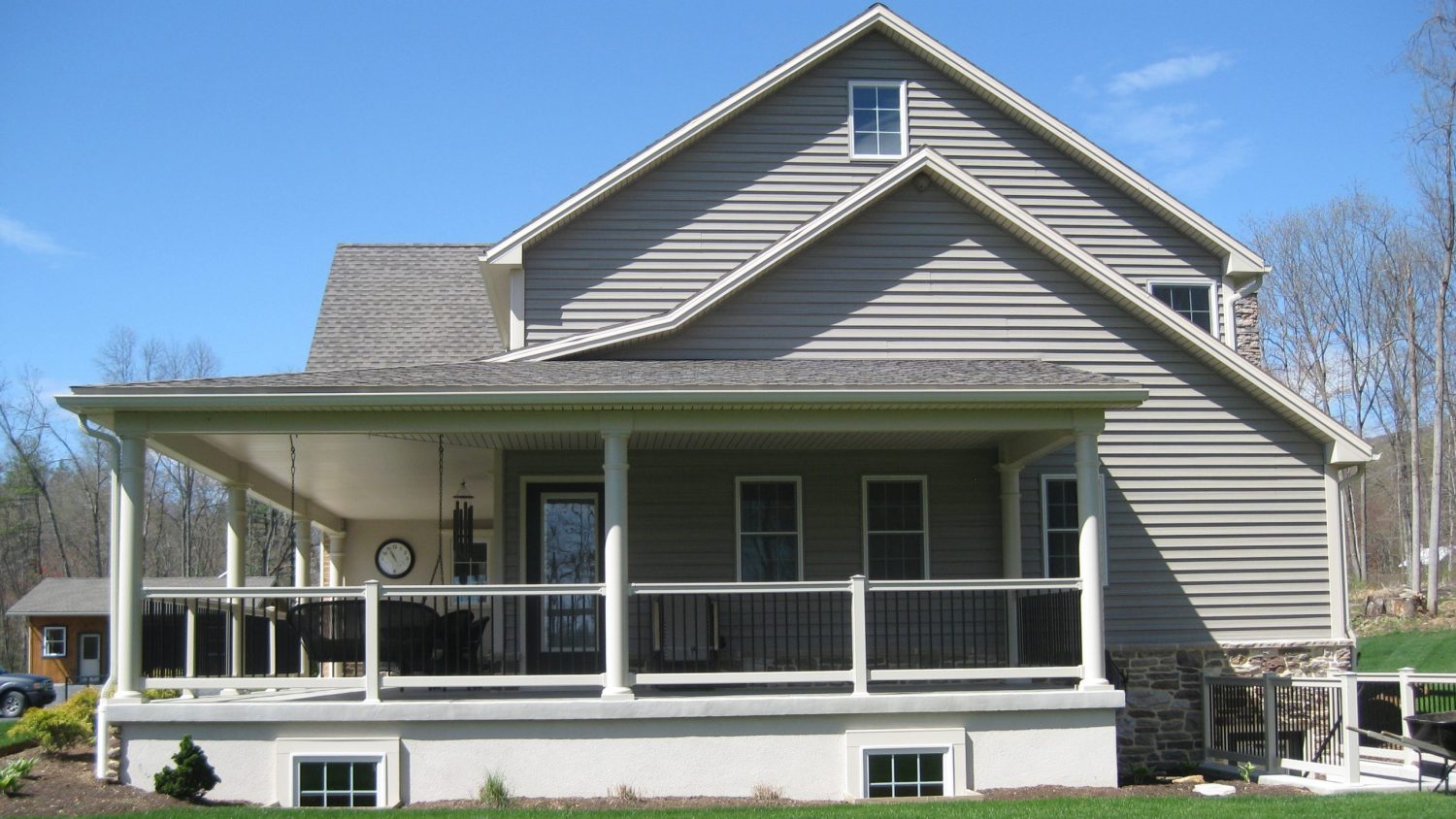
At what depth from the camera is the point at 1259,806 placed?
406 inches

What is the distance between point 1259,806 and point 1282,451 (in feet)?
18.9

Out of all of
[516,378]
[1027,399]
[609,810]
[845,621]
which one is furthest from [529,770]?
[1027,399]

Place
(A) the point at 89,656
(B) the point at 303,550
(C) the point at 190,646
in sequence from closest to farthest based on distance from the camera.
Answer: (C) the point at 190,646
(B) the point at 303,550
(A) the point at 89,656

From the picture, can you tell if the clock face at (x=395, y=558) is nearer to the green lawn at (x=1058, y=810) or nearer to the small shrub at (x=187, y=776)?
the small shrub at (x=187, y=776)

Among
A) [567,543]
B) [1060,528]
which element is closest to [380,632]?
[567,543]

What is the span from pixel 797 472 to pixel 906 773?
13.0ft

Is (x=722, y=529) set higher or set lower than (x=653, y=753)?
higher

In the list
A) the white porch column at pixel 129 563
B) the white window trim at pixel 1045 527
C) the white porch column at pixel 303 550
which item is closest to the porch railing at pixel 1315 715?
the white window trim at pixel 1045 527

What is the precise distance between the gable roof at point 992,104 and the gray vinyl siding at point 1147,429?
2.13 metres

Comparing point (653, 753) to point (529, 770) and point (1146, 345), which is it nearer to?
point (529, 770)

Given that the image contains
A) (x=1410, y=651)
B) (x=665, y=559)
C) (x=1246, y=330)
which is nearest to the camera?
(x=665, y=559)

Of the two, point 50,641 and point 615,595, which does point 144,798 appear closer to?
point 615,595

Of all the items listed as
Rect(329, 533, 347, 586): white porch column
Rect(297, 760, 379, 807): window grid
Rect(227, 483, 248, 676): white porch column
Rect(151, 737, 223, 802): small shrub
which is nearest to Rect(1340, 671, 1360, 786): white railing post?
Rect(297, 760, 379, 807): window grid

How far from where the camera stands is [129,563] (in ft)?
37.2
